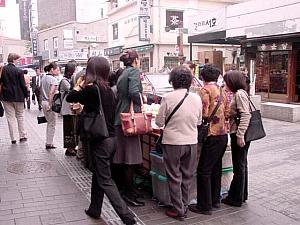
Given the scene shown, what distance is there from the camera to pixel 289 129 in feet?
32.1

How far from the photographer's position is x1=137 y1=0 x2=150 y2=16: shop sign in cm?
2412

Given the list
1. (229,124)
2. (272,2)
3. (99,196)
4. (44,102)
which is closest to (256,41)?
(272,2)

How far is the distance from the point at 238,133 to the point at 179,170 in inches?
32.2

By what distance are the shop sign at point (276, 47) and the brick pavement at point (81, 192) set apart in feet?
24.1

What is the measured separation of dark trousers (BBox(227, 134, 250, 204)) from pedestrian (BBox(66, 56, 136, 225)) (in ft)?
4.56

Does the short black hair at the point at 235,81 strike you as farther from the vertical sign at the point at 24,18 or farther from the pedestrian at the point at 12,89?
the vertical sign at the point at 24,18

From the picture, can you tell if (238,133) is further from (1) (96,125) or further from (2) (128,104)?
(1) (96,125)

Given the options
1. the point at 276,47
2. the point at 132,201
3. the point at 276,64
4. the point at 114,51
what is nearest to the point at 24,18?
the point at 114,51

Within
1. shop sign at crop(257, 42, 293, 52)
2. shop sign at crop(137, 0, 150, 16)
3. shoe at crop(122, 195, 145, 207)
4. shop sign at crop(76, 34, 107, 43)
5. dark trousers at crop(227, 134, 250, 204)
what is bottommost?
shoe at crop(122, 195, 145, 207)

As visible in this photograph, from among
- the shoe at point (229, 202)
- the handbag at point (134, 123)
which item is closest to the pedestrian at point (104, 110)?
the handbag at point (134, 123)

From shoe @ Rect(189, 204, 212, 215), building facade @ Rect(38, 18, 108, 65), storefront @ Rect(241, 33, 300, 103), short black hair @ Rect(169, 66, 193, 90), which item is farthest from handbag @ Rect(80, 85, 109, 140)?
building facade @ Rect(38, 18, 108, 65)

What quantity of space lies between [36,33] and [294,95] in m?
41.9

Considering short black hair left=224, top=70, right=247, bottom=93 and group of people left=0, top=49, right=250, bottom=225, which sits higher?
short black hair left=224, top=70, right=247, bottom=93

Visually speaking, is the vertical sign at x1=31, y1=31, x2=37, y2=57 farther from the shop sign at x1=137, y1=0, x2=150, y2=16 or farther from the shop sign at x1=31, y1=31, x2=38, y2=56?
the shop sign at x1=137, y1=0, x2=150, y2=16
